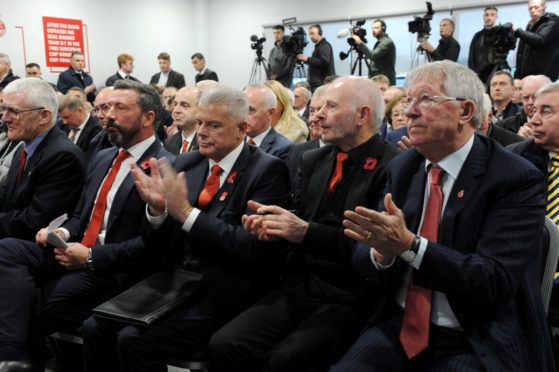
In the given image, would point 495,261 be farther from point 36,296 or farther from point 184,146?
point 184,146

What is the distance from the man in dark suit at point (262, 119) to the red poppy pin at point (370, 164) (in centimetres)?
150

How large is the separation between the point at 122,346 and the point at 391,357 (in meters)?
1.00

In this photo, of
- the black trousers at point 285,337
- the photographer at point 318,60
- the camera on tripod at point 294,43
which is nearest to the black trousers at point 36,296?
the black trousers at point 285,337

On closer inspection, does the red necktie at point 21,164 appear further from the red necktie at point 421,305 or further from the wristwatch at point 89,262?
the red necktie at point 421,305

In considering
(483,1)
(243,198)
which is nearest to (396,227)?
(243,198)

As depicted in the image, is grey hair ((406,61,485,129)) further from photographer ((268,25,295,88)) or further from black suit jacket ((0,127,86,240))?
photographer ((268,25,295,88))

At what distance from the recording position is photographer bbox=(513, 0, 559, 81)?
265 inches

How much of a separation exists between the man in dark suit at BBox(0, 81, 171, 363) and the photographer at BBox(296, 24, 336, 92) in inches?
261

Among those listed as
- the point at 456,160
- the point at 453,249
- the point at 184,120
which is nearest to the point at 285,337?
the point at 453,249

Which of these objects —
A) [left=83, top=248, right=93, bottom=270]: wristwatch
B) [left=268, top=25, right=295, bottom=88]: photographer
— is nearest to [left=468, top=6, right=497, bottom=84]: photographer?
[left=268, top=25, right=295, bottom=88]: photographer

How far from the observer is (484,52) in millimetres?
7996

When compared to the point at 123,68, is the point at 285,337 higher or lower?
lower

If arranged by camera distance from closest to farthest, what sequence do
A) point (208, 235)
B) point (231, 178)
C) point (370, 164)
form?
point (208, 235) < point (370, 164) < point (231, 178)

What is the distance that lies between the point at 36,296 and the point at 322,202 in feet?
4.40
